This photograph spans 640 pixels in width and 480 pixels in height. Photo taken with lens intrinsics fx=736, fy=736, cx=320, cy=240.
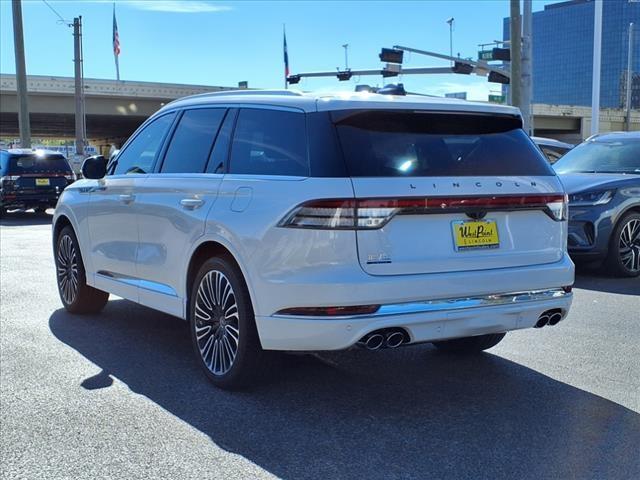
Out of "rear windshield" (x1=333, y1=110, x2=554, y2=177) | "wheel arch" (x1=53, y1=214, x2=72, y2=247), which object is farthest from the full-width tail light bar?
"wheel arch" (x1=53, y1=214, x2=72, y2=247)

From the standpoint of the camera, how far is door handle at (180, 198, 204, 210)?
15.4 feet

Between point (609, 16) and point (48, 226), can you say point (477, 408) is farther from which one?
point (609, 16)

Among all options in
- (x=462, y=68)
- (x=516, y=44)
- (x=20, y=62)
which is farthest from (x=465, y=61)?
(x=20, y=62)

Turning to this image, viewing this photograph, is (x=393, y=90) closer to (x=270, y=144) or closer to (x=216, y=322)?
(x=270, y=144)

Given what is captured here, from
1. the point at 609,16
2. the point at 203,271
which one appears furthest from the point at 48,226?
the point at 609,16

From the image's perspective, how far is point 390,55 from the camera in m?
32.3

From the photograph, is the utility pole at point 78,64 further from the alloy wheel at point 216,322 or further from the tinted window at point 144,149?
the alloy wheel at point 216,322

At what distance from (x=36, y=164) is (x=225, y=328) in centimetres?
1579

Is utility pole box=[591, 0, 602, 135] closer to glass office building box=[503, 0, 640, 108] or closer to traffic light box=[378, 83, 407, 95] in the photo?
glass office building box=[503, 0, 640, 108]

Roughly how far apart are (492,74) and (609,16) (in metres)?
13.5

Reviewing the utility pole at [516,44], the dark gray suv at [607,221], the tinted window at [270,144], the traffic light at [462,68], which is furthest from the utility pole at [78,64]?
the tinted window at [270,144]

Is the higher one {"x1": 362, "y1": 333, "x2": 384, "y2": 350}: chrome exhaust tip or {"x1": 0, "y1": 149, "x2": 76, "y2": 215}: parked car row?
{"x1": 0, "y1": 149, "x2": 76, "y2": 215}: parked car row

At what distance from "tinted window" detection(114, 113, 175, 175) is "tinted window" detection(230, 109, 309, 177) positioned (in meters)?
1.09

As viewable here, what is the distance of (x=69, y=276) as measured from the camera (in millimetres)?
6898
